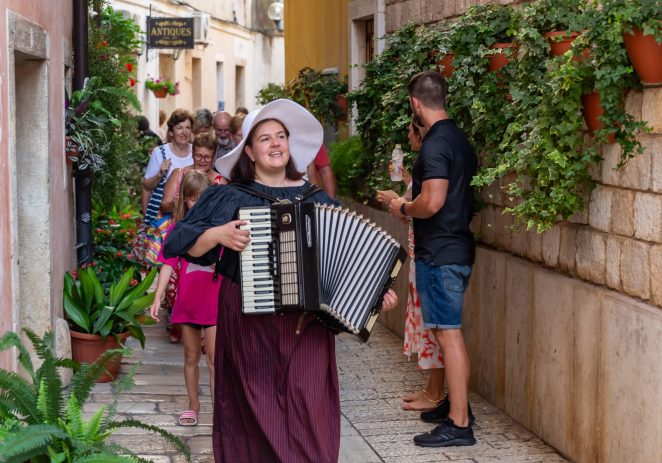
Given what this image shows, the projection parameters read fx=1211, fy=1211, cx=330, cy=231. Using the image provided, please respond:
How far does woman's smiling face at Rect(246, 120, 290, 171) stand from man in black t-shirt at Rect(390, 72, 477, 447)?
4.61 ft

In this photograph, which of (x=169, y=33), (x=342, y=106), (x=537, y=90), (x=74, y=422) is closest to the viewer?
(x=74, y=422)

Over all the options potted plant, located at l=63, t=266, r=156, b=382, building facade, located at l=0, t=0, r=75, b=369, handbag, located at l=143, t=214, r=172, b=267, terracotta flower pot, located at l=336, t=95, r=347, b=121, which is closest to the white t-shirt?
handbag, located at l=143, t=214, r=172, b=267

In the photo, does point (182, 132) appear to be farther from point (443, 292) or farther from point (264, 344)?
point (264, 344)

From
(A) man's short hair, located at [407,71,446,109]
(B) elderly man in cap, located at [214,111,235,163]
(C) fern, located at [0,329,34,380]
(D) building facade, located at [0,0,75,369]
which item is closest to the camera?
(C) fern, located at [0,329,34,380]

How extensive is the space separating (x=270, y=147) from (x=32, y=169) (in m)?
2.45

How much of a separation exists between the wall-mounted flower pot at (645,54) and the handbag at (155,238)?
4.73 m

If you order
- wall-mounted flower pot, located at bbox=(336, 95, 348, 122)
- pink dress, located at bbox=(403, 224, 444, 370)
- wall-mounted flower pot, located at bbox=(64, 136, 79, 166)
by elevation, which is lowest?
pink dress, located at bbox=(403, 224, 444, 370)

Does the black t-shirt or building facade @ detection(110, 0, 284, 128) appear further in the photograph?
building facade @ detection(110, 0, 284, 128)

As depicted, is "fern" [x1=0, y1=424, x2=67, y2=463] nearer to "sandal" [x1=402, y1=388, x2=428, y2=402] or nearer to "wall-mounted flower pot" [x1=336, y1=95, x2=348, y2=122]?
"sandal" [x1=402, y1=388, x2=428, y2=402]

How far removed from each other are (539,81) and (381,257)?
145 centimetres

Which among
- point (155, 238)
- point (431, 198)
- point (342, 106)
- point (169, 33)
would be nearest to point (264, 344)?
point (431, 198)

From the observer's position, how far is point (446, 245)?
20.5 ft

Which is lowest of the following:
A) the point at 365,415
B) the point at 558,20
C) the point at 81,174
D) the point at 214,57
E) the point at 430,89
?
the point at 365,415

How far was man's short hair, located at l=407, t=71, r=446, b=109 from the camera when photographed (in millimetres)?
6312
